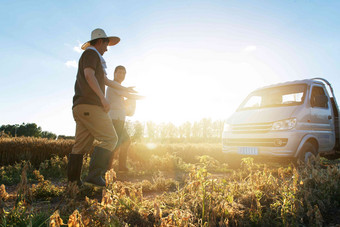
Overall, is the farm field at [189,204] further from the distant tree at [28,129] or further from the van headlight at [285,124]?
the distant tree at [28,129]

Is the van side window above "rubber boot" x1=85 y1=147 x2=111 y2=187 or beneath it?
above

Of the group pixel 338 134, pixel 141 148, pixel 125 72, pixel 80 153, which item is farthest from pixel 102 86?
pixel 338 134

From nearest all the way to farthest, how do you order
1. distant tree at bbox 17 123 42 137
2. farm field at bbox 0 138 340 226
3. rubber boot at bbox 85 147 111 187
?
farm field at bbox 0 138 340 226 → rubber boot at bbox 85 147 111 187 → distant tree at bbox 17 123 42 137

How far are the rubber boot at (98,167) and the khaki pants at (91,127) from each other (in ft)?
0.29

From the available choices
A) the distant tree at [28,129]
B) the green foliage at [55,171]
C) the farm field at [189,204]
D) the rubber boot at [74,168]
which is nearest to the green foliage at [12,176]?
the green foliage at [55,171]

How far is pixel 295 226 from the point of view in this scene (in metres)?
2.21

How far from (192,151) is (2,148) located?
762 centimetres

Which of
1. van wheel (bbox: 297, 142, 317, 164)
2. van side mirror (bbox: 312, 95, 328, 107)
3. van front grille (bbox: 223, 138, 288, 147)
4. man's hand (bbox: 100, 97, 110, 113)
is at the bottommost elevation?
van wheel (bbox: 297, 142, 317, 164)

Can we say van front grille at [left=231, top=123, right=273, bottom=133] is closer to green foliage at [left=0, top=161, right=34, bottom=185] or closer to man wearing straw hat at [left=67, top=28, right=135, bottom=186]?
man wearing straw hat at [left=67, top=28, right=135, bottom=186]

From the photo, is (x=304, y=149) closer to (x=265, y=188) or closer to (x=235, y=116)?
(x=235, y=116)

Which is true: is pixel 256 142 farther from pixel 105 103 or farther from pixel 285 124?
pixel 105 103

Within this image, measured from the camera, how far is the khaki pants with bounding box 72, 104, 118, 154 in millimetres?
3408

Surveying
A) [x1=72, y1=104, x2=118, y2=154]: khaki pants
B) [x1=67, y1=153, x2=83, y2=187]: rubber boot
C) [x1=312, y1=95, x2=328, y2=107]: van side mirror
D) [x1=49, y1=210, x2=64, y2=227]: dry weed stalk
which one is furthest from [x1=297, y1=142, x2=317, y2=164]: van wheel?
[x1=49, y1=210, x2=64, y2=227]: dry weed stalk

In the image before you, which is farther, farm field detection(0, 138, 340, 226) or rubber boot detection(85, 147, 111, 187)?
rubber boot detection(85, 147, 111, 187)
